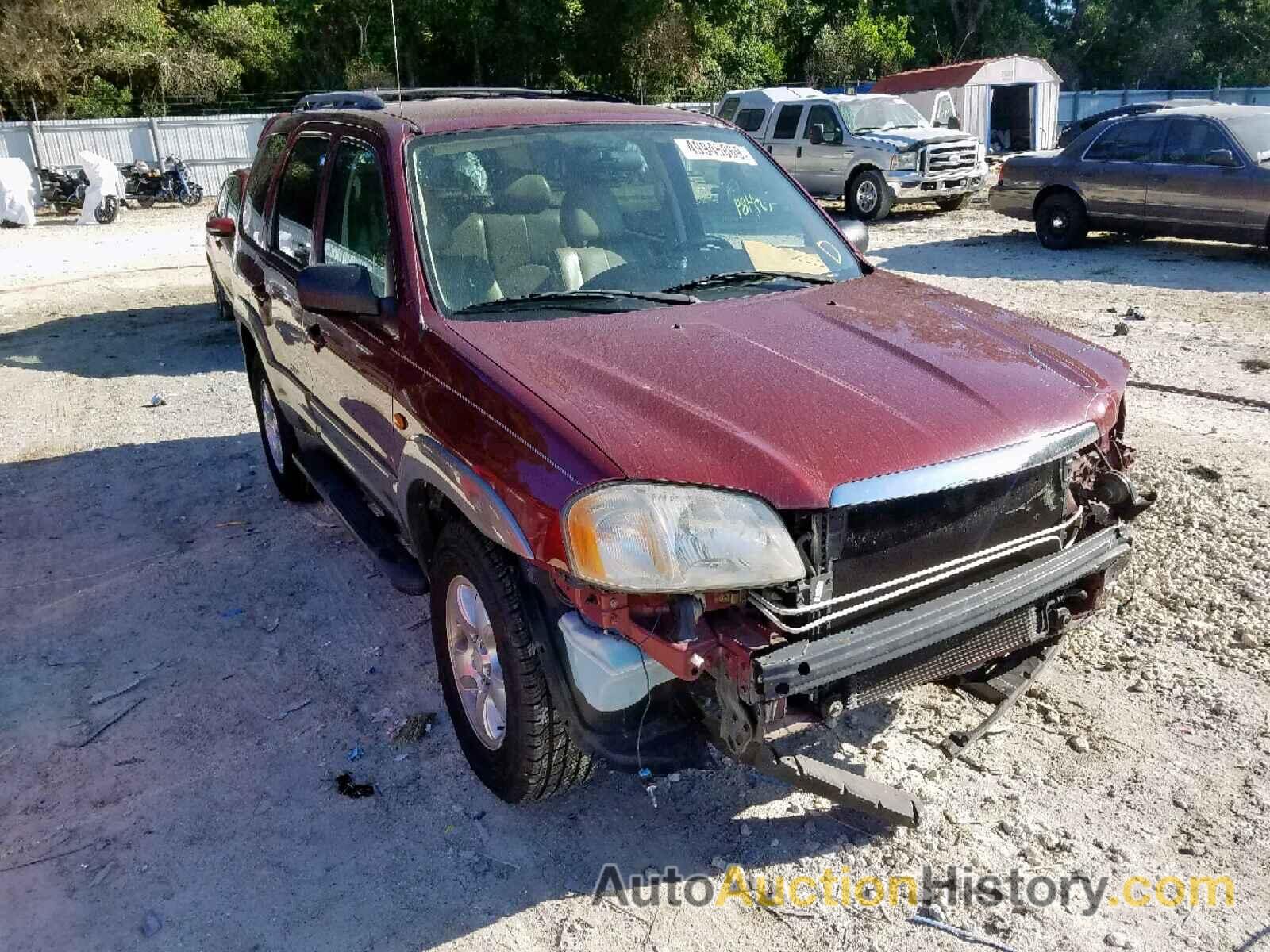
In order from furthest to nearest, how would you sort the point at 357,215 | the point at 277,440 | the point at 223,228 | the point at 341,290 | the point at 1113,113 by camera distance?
the point at 1113,113 < the point at 223,228 < the point at 277,440 < the point at 357,215 < the point at 341,290

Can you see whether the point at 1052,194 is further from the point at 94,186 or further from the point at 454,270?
the point at 94,186

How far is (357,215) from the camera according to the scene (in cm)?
404

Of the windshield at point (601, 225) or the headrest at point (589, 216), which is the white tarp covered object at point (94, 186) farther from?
the headrest at point (589, 216)

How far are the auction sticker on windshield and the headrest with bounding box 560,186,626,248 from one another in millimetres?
544

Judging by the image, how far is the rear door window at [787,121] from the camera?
1844 centimetres

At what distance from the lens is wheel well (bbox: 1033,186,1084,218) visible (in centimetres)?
1341

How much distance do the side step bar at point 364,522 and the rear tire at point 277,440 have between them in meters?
0.45

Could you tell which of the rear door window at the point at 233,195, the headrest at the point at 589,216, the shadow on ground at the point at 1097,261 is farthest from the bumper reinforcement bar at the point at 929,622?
the shadow on ground at the point at 1097,261

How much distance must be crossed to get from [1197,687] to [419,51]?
3164cm

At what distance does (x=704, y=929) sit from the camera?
282 centimetres

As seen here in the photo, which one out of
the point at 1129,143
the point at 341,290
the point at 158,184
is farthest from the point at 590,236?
the point at 158,184

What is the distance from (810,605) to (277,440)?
406 cm

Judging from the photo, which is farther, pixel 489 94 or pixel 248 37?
pixel 248 37

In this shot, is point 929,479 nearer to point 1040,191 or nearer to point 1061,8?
point 1040,191
